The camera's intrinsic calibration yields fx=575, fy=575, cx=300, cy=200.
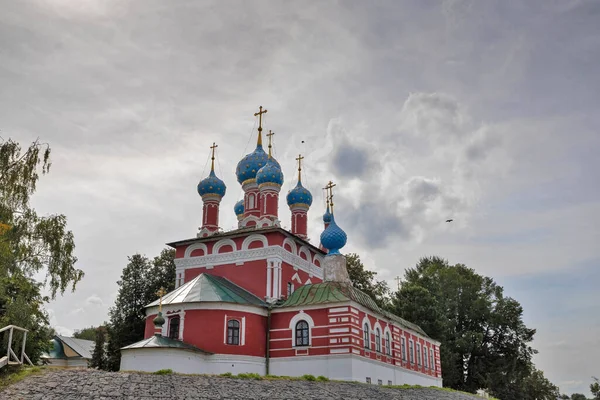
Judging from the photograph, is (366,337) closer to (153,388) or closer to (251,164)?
(251,164)

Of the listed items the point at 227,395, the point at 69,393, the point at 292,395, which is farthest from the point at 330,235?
the point at 69,393

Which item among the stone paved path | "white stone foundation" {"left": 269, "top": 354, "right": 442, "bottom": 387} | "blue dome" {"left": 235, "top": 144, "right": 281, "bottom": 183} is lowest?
the stone paved path

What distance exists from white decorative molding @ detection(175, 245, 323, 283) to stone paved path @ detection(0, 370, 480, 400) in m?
10.0

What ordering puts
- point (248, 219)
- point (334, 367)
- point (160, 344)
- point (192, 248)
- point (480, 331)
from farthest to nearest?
1. point (480, 331)
2. point (248, 219)
3. point (192, 248)
4. point (334, 367)
5. point (160, 344)

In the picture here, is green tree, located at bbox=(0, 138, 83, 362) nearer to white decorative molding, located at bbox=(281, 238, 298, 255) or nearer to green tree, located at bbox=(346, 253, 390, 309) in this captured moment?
white decorative molding, located at bbox=(281, 238, 298, 255)

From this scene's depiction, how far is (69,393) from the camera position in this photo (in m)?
11.1

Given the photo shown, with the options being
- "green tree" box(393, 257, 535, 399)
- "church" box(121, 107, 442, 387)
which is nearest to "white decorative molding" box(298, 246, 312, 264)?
"church" box(121, 107, 442, 387)

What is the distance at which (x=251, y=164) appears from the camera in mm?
32062

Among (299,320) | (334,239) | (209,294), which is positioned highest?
(334,239)

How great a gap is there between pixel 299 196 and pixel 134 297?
11.5 meters

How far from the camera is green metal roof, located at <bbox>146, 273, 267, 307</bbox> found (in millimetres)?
22984

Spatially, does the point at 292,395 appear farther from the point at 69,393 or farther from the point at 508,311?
the point at 508,311

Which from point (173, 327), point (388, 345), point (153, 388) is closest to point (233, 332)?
point (173, 327)

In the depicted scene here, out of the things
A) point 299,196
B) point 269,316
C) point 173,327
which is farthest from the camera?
point 299,196
